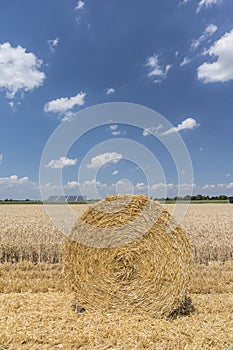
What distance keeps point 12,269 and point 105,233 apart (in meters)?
3.14

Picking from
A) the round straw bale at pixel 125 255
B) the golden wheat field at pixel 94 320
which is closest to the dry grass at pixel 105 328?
the golden wheat field at pixel 94 320

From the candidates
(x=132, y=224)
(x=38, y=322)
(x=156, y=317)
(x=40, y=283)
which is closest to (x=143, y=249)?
(x=132, y=224)

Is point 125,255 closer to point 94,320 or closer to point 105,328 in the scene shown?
point 94,320

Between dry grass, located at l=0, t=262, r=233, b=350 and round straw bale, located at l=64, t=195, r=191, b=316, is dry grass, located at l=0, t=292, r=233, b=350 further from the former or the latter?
round straw bale, located at l=64, t=195, r=191, b=316

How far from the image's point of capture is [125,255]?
5422 millimetres

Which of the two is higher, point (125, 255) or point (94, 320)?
point (125, 255)

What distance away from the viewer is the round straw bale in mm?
5277

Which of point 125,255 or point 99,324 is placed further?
point 125,255

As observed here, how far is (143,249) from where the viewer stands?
542 cm

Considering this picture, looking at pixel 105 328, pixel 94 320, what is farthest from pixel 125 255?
pixel 105 328

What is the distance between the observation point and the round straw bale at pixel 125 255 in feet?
17.3

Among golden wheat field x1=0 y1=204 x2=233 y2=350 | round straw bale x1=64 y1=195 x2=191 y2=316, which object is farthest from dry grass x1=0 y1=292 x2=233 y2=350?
round straw bale x1=64 y1=195 x2=191 y2=316

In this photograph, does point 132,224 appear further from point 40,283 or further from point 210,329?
point 40,283

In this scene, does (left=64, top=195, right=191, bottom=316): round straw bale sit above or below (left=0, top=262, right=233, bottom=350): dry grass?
above
